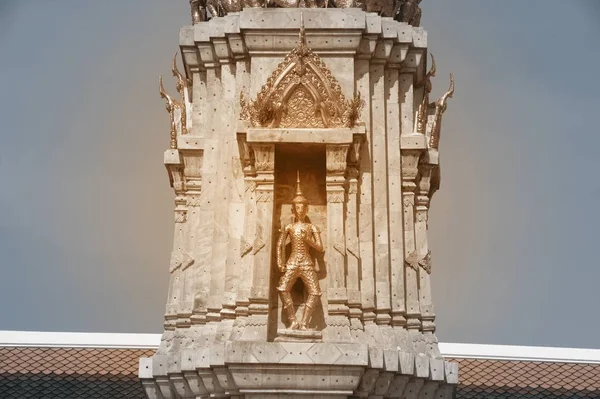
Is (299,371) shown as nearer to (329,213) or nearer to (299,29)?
(329,213)

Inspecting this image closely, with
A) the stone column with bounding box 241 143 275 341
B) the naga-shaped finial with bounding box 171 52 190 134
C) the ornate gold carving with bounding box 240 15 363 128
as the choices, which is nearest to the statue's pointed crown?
the stone column with bounding box 241 143 275 341

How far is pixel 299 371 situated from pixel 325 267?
2039 mm

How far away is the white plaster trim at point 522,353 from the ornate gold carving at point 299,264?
7.89m

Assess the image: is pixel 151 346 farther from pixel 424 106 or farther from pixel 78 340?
pixel 424 106

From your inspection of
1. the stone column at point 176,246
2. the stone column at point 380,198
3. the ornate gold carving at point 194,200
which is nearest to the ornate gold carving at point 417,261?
the stone column at point 380,198

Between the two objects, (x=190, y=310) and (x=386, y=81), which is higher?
(x=386, y=81)

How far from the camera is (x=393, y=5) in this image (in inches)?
931

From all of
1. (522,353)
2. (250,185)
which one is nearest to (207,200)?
(250,185)

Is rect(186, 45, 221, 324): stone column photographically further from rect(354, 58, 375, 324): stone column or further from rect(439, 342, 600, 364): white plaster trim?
rect(439, 342, 600, 364): white plaster trim

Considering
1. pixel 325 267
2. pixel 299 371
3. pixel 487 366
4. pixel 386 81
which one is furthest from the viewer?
pixel 487 366

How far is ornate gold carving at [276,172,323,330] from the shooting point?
69.3 ft

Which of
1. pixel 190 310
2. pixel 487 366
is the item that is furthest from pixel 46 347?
pixel 487 366

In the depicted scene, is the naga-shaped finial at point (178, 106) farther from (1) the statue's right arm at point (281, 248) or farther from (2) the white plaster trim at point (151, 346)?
(2) the white plaster trim at point (151, 346)

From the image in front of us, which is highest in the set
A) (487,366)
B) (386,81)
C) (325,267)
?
(386,81)
